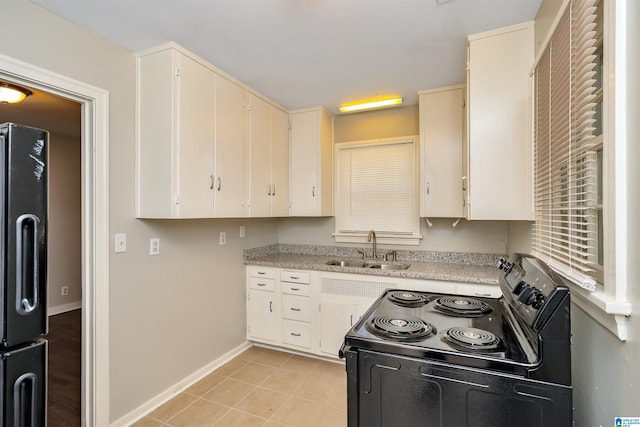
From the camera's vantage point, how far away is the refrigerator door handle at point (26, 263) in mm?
955

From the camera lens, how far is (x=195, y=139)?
6.83ft

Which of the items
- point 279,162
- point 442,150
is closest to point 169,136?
point 279,162

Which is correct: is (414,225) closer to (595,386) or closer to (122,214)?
(595,386)

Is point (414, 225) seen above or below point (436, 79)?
below

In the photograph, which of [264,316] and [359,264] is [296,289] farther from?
[359,264]

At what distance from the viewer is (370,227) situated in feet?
10.8

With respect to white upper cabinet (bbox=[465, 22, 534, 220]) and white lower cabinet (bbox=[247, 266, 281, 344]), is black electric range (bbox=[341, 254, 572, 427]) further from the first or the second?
white lower cabinet (bbox=[247, 266, 281, 344])

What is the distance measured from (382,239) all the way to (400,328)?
2133 millimetres

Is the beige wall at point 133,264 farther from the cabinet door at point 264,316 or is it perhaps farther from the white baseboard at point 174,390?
the cabinet door at point 264,316

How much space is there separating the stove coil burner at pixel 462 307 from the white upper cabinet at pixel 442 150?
1.26m

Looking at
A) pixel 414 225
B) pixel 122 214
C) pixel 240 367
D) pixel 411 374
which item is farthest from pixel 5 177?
pixel 414 225

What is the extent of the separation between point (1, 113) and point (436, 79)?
421 centimetres

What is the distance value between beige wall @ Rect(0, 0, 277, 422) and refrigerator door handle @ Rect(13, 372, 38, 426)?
3.24 feet

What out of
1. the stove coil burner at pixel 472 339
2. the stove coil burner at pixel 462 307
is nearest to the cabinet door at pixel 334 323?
the stove coil burner at pixel 462 307
